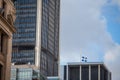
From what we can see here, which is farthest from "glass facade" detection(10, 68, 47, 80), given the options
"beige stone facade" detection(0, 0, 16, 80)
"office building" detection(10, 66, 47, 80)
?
"beige stone facade" detection(0, 0, 16, 80)

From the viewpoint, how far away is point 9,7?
48000 millimetres

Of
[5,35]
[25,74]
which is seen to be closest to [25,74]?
[25,74]

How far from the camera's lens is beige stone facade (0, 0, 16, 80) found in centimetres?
4588

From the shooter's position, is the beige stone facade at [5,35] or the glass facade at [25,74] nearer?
the beige stone facade at [5,35]

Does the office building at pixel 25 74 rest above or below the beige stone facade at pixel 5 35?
below

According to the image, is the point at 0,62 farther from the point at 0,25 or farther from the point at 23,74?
the point at 23,74

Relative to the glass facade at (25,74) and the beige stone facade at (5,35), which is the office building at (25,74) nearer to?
the glass facade at (25,74)

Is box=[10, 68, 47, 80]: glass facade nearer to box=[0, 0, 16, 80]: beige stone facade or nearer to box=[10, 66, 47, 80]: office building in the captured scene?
box=[10, 66, 47, 80]: office building

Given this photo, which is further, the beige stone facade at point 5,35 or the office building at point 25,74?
the office building at point 25,74

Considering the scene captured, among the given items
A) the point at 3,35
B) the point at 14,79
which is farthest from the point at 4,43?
the point at 14,79

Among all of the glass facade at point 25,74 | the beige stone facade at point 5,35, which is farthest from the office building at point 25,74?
the beige stone facade at point 5,35

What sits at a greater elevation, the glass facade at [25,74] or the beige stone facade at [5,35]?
the beige stone facade at [5,35]

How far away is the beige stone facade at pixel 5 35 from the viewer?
45.9 metres

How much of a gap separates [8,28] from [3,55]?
2.72m
